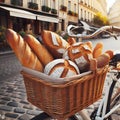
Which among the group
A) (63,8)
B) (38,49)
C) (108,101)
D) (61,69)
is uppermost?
(63,8)

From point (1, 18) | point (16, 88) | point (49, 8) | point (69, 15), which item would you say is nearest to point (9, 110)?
point (16, 88)

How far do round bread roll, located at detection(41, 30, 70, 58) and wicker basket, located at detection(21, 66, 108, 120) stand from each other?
10.1 inches

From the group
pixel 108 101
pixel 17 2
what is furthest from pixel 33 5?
pixel 108 101

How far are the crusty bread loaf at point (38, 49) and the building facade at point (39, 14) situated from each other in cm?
1502

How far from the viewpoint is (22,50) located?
1.66 m

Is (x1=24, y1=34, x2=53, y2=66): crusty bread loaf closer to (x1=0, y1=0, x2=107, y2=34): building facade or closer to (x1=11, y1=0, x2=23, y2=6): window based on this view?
(x1=0, y1=0, x2=107, y2=34): building facade

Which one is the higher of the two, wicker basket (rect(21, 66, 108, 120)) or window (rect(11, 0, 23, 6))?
window (rect(11, 0, 23, 6))

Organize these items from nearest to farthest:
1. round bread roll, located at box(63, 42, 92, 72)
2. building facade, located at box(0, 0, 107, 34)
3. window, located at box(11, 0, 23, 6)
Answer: round bread roll, located at box(63, 42, 92, 72)
building facade, located at box(0, 0, 107, 34)
window, located at box(11, 0, 23, 6)

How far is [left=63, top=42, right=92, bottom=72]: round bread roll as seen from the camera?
1744 mm

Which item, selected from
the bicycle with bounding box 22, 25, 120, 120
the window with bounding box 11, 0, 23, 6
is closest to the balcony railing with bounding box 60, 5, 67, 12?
the window with bounding box 11, 0, 23, 6

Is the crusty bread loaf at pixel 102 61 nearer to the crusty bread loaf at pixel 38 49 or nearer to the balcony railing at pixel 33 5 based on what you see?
the crusty bread loaf at pixel 38 49

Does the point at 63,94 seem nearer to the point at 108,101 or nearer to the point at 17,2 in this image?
the point at 108,101

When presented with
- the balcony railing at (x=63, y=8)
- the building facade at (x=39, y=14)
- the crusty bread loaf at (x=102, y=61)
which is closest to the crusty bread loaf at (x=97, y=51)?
the crusty bread loaf at (x=102, y=61)

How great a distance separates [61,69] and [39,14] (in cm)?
2729
